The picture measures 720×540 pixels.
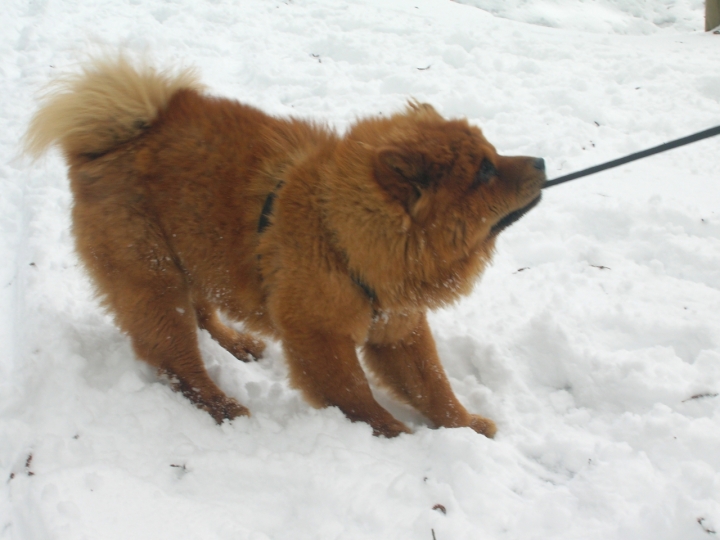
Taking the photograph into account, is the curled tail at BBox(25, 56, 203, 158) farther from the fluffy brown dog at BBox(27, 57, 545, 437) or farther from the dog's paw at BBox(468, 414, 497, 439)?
the dog's paw at BBox(468, 414, 497, 439)

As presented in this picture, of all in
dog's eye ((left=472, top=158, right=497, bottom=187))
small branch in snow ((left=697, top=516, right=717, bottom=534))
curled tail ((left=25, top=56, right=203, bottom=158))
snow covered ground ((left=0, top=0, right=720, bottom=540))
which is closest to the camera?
small branch in snow ((left=697, top=516, right=717, bottom=534))

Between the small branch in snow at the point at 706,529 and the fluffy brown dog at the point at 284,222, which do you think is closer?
the small branch in snow at the point at 706,529

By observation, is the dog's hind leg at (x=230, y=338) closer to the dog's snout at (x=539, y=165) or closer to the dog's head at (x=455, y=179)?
the dog's head at (x=455, y=179)

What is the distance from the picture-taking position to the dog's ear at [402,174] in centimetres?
251

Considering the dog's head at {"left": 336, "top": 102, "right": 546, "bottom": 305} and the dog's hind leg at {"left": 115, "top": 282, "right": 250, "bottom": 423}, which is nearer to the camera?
the dog's head at {"left": 336, "top": 102, "right": 546, "bottom": 305}

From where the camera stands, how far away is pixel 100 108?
9.68ft

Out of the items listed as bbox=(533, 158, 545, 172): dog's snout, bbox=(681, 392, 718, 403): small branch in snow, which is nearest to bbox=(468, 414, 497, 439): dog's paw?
bbox=(681, 392, 718, 403): small branch in snow

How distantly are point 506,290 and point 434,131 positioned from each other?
175cm

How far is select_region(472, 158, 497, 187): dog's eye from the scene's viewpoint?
8.61 ft

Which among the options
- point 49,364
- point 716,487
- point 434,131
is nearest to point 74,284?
point 49,364

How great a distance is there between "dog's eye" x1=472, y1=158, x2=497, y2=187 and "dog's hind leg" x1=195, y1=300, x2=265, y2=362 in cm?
197

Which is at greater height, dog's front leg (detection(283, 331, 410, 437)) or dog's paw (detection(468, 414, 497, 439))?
dog's front leg (detection(283, 331, 410, 437))

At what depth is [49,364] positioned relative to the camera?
10.0ft

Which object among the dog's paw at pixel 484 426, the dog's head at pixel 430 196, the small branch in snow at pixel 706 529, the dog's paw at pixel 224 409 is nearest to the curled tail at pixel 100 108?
the dog's head at pixel 430 196
